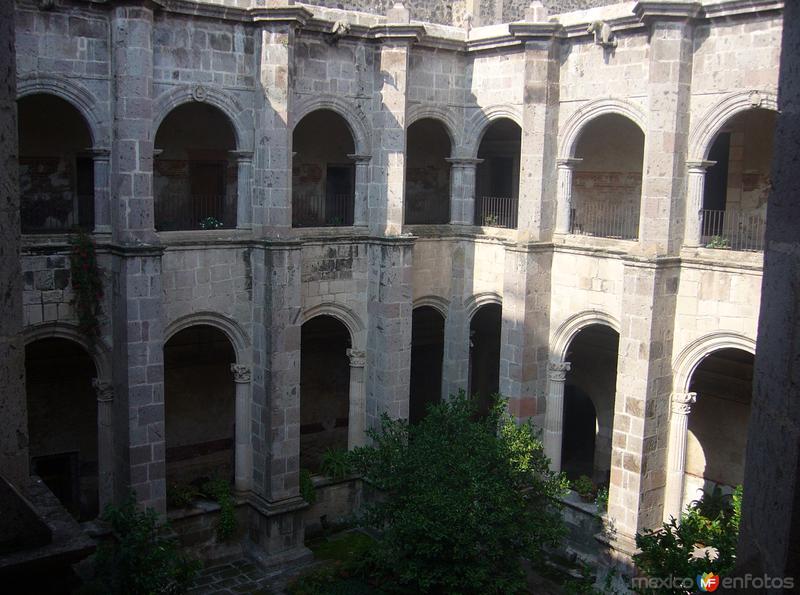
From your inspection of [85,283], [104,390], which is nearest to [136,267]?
[85,283]

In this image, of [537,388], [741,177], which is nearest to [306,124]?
[537,388]

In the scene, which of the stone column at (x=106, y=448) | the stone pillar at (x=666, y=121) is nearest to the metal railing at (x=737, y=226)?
the stone pillar at (x=666, y=121)

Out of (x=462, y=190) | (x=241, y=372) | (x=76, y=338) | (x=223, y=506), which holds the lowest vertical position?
(x=223, y=506)

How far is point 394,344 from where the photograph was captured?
16.8 m

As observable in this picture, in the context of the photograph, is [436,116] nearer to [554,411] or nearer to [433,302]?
[433,302]

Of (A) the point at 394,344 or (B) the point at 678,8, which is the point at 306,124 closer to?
(A) the point at 394,344

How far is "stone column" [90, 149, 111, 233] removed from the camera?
1378 cm

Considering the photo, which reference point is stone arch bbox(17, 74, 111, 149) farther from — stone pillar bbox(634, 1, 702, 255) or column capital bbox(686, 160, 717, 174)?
column capital bbox(686, 160, 717, 174)

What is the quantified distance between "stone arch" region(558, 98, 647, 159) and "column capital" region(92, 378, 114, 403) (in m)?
9.51

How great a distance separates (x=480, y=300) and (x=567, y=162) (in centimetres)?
362

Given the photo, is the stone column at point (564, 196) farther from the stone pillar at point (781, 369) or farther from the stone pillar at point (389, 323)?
the stone pillar at point (781, 369)

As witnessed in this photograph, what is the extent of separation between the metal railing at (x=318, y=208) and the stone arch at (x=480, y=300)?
3.64m

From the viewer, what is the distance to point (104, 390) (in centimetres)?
1442

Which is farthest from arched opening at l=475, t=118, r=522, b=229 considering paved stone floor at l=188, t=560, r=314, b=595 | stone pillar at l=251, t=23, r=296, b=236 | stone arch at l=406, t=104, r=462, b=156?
paved stone floor at l=188, t=560, r=314, b=595
